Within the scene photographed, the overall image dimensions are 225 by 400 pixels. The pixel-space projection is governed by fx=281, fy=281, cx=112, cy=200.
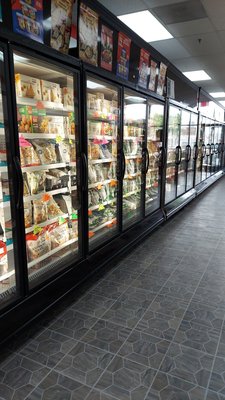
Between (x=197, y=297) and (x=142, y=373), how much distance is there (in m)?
1.08

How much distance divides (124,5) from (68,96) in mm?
2416

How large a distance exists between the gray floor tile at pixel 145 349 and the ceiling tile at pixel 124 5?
421 cm

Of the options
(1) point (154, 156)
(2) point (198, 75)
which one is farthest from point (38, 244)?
(2) point (198, 75)

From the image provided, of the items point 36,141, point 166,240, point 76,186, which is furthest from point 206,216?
point 36,141

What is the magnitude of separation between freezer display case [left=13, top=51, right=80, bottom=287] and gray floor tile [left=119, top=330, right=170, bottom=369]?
87cm

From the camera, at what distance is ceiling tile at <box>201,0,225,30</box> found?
12.8 feet

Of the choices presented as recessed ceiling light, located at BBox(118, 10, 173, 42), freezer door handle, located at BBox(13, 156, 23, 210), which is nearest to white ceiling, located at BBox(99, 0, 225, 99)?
recessed ceiling light, located at BBox(118, 10, 173, 42)

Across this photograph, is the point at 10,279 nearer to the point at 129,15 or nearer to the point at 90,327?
the point at 90,327

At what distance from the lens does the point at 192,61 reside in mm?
6859

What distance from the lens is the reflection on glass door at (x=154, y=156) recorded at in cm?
452

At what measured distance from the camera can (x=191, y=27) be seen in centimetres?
484

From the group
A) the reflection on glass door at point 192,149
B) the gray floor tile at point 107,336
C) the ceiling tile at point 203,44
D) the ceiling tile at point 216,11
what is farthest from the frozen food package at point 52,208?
the reflection on glass door at point 192,149

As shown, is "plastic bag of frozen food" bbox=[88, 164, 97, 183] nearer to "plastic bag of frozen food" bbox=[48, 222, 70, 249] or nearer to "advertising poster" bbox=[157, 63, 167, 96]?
"plastic bag of frozen food" bbox=[48, 222, 70, 249]

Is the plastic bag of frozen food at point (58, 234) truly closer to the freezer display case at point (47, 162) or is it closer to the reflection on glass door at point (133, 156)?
the freezer display case at point (47, 162)
